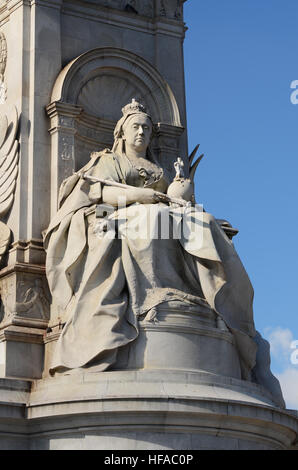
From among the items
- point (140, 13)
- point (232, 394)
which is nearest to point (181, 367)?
point (232, 394)

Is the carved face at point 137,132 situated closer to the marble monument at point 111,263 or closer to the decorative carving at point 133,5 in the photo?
the marble monument at point 111,263

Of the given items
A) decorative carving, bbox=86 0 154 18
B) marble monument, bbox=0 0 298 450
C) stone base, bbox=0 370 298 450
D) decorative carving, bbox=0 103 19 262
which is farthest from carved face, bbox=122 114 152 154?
stone base, bbox=0 370 298 450

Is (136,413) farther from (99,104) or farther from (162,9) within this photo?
Result: (162,9)

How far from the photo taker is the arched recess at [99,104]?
74.3ft

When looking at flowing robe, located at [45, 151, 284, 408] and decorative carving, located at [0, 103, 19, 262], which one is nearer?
flowing robe, located at [45, 151, 284, 408]

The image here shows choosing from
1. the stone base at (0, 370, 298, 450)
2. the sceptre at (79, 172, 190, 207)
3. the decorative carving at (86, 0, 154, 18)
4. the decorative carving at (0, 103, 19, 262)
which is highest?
the decorative carving at (86, 0, 154, 18)

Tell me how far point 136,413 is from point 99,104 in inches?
261

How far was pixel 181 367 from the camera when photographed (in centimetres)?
2000

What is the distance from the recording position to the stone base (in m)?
19.2

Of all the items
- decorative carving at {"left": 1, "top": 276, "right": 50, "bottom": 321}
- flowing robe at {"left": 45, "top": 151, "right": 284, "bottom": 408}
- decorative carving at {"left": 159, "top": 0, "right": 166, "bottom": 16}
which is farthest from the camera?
decorative carving at {"left": 159, "top": 0, "right": 166, "bottom": 16}

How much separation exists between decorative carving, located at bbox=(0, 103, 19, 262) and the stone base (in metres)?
3.58

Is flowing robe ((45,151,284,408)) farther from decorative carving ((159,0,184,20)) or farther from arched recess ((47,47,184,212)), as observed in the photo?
decorative carving ((159,0,184,20))

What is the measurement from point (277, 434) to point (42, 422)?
370cm
